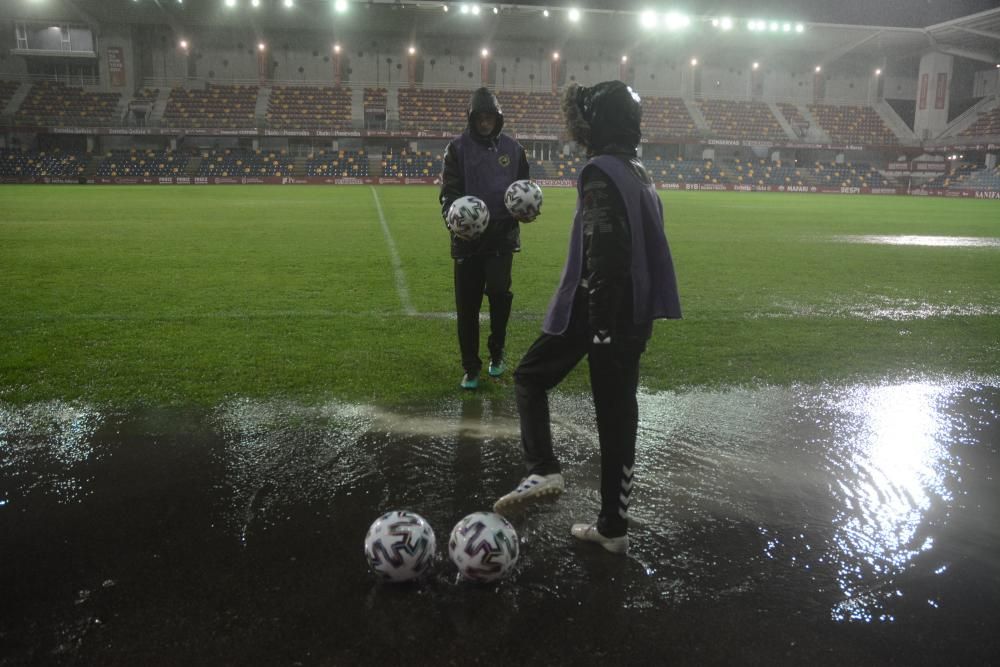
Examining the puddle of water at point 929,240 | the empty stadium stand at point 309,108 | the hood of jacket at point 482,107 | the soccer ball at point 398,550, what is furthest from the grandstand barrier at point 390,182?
the soccer ball at point 398,550

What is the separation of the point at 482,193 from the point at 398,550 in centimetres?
320

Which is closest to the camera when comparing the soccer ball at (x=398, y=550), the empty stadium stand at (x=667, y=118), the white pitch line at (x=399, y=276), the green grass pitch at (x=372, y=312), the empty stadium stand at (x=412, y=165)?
the soccer ball at (x=398, y=550)

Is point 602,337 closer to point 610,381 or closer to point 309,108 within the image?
point 610,381

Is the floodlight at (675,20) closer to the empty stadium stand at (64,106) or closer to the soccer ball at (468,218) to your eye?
the empty stadium stand at (64,106)

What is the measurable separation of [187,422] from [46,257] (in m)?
9.55

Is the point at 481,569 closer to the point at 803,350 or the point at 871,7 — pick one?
the point at 803,350

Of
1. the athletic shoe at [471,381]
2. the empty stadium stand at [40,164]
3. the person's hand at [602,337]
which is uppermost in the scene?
the empty stadium stand at [40,164]

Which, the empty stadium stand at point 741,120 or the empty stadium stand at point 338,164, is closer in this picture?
the empty stadium stand at point 338,164

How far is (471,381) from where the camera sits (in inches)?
227

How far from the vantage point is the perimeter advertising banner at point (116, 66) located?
51.5 meters

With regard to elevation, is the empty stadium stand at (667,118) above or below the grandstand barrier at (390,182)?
above

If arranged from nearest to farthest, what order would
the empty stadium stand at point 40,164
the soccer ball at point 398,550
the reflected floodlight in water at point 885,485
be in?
the soccer ball at point 398,550, the reflected floodlight in water at point 885,485, the empty stadium stand at point 40,164

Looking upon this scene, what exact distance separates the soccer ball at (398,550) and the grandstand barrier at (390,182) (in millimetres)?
41116

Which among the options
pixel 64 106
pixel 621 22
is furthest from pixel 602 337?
pixel 64 106
